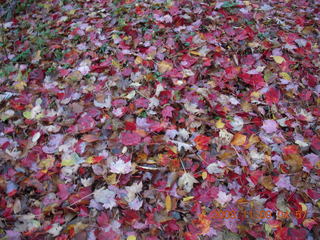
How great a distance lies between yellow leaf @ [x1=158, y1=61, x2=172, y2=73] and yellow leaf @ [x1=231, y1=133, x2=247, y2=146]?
1.05 m

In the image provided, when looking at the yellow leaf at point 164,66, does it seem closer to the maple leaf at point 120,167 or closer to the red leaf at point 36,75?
the maple leaf at point 120,167

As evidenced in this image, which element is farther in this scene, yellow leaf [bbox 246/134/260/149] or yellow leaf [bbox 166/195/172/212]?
yellow leaf [bbox 246/134/260/149]

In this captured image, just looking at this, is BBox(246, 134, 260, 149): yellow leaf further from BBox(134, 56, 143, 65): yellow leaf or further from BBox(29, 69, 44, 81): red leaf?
BBox(29, 69, 44, 81): red leaf

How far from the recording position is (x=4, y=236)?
2014 millimetres

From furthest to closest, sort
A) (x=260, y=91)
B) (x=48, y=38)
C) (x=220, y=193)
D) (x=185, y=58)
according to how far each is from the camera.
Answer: (x=48, y=38)
(x=185, y=58)
(x=260, y=91)
(x=220, y=193)

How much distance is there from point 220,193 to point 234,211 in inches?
6.5

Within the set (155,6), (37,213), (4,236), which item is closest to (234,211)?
(37,213)

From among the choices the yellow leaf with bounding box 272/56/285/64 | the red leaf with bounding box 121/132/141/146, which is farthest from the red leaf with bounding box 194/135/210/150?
the yellow leaf with bounding box 272/56/285/64

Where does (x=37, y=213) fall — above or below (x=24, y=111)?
below

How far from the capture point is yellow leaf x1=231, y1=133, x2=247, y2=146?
2.42 m

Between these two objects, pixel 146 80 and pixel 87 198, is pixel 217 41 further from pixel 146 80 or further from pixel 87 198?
pixel 87 198

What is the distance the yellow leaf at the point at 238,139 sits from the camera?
7.94 ft

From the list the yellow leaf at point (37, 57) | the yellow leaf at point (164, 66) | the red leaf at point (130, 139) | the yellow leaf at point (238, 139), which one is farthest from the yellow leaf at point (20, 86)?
the yellow leaf at point (238, 139)

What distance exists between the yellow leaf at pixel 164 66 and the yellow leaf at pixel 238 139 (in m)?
1.05
